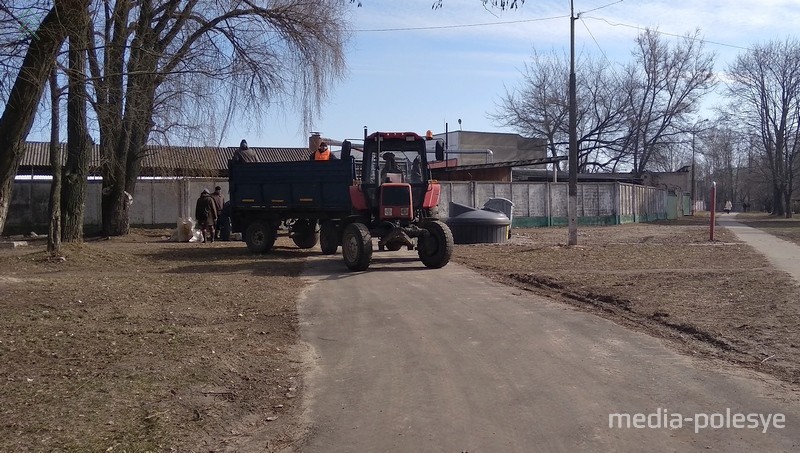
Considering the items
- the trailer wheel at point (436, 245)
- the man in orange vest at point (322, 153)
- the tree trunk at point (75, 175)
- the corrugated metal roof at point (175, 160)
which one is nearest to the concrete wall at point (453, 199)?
the corrugated metal roof at point (175, 160)

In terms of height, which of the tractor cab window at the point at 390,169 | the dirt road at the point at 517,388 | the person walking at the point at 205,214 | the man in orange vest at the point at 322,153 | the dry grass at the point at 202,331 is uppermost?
the man in orange vest at the point at 322,153

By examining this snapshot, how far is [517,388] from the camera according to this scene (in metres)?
6.29

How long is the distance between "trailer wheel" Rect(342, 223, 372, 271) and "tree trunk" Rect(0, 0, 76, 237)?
622 centimetres

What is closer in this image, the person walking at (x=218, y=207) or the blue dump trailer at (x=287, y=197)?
the blue dump trailer at (x=287, y=197)

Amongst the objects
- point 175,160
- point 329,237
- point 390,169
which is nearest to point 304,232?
point 329,237

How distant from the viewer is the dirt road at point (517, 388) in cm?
512

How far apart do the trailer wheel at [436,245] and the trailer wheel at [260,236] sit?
200 inches

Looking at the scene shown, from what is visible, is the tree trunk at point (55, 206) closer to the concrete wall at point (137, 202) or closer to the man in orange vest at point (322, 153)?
the man in orange vest at point (322, 153)

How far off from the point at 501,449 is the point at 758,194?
103694mm

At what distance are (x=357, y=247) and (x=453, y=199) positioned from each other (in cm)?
1772

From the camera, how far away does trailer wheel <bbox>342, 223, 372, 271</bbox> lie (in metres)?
14.3

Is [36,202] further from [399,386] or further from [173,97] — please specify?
[399,386]

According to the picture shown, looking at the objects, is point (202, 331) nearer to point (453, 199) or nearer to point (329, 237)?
point (329, 237)

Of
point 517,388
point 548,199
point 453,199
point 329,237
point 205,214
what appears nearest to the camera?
point 517,388
